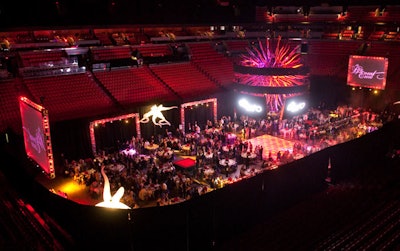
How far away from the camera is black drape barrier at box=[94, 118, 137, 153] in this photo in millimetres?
19612

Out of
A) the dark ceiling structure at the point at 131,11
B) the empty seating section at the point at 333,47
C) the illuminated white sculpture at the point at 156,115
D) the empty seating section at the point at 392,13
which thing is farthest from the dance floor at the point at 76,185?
the empty seating section at the point at 392,13

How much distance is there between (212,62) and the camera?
28.4m

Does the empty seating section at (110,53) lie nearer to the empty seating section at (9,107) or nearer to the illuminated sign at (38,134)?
the empty seating section at (9,107)

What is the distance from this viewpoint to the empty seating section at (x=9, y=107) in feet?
56.0

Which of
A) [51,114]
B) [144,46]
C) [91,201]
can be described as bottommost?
[91,201]

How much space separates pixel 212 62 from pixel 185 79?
414 centimetres

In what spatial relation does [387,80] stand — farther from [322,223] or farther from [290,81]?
[322,223]

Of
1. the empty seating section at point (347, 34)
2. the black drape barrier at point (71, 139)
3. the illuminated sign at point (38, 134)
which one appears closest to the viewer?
the illuminated sign at point (38, 134)

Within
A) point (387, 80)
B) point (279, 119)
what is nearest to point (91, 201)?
point (279, 119)

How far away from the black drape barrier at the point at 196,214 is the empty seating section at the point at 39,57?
33.7ft

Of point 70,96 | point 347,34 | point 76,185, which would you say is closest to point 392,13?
point 347,34

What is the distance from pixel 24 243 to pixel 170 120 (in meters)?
14.0

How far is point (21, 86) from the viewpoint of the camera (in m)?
19.2

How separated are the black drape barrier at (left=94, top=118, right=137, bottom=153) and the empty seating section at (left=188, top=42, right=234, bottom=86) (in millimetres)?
8722
